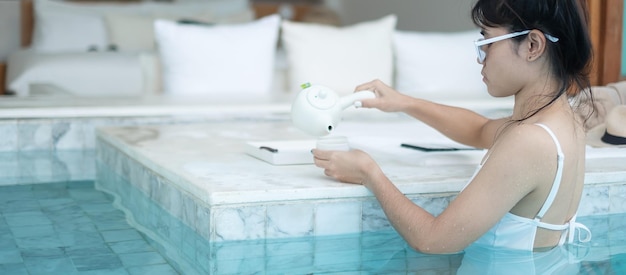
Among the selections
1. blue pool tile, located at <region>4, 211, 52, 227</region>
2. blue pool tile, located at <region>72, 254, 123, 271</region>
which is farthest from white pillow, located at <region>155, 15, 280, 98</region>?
blue pool tile, located at <region>72, 254, 123, 271</region>

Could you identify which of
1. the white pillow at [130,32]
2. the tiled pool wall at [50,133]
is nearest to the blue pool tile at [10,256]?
the tiled pool wall at [50,133]

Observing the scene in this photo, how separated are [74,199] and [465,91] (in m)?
2.94

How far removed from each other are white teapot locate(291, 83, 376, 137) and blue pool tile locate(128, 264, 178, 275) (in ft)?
1.62

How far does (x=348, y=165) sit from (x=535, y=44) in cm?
55

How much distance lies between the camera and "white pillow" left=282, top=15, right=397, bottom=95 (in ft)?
17.1

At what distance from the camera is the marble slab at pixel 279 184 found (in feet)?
7.17

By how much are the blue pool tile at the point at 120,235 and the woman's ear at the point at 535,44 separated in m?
1.09

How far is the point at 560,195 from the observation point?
1.96 metres

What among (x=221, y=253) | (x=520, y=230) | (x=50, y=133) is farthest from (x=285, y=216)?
(x=50, y=133)

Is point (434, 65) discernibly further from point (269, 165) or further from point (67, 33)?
point (67, 33)

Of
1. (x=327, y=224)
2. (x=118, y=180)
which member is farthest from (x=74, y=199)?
(x=327, y=224)

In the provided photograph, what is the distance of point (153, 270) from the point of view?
2004 mm

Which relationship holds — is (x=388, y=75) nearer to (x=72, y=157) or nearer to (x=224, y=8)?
Result: (x=72, y=157)

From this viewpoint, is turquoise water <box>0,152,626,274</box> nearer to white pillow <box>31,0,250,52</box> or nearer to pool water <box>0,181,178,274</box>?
pool water <box>0,181,178,274</box>
